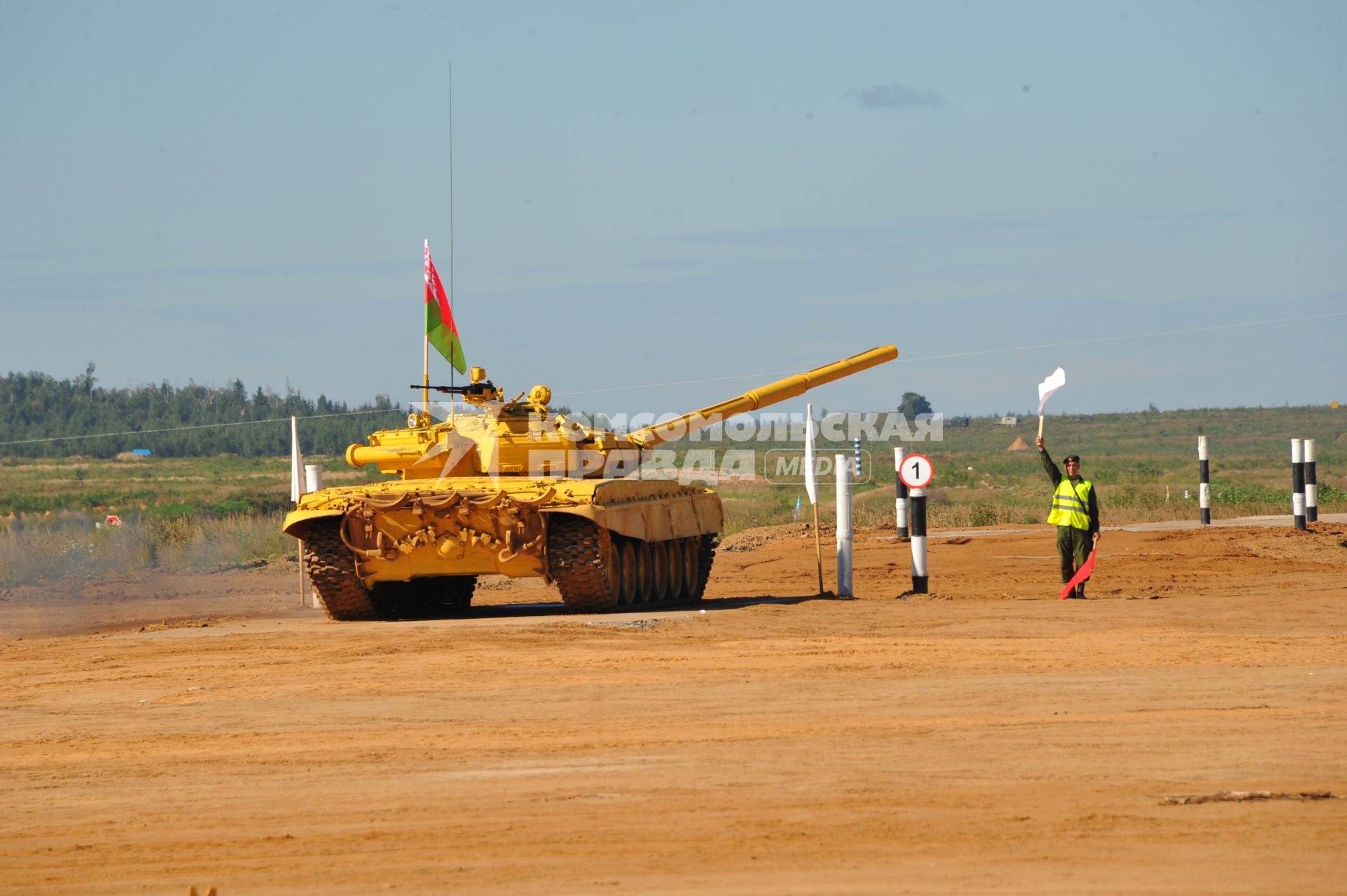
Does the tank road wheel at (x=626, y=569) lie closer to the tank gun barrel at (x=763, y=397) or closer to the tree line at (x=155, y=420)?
the tank gun barrel at (x=763, y=397)

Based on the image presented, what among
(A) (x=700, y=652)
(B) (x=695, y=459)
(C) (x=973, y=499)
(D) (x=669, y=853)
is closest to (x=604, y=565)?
(A) (x=700, y=652)

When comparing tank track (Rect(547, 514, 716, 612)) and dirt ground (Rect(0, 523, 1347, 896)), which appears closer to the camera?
dirt ground (Rect(0, 523, 1347, 896))

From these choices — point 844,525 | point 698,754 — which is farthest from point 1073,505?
point 698,754

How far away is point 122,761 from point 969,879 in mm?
4448

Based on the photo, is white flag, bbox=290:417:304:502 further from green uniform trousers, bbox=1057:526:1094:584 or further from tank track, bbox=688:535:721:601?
green uniform trousers, bbox=1057:526:1094:584

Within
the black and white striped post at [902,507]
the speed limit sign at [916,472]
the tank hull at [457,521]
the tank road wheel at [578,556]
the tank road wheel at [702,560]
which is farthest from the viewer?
the black and white striped post at [902,507]

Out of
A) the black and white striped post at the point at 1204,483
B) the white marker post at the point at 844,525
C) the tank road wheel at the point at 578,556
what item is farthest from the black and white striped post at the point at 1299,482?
the tank road wheel at the point at 578,556

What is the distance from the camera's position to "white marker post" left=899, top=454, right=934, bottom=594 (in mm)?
16203

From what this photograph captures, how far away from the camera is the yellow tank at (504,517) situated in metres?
14.8

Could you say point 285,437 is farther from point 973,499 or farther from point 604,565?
point 604,565

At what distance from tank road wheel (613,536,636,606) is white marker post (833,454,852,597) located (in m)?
2.01

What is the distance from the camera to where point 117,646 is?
1323 cm

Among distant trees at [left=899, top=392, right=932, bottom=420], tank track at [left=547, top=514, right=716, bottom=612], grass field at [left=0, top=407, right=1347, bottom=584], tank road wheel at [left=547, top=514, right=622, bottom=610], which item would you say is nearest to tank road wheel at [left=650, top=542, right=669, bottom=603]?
tank track at [left=547, top=514, right=716, bottom=612]

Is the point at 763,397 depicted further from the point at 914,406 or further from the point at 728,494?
the point at 914,406
